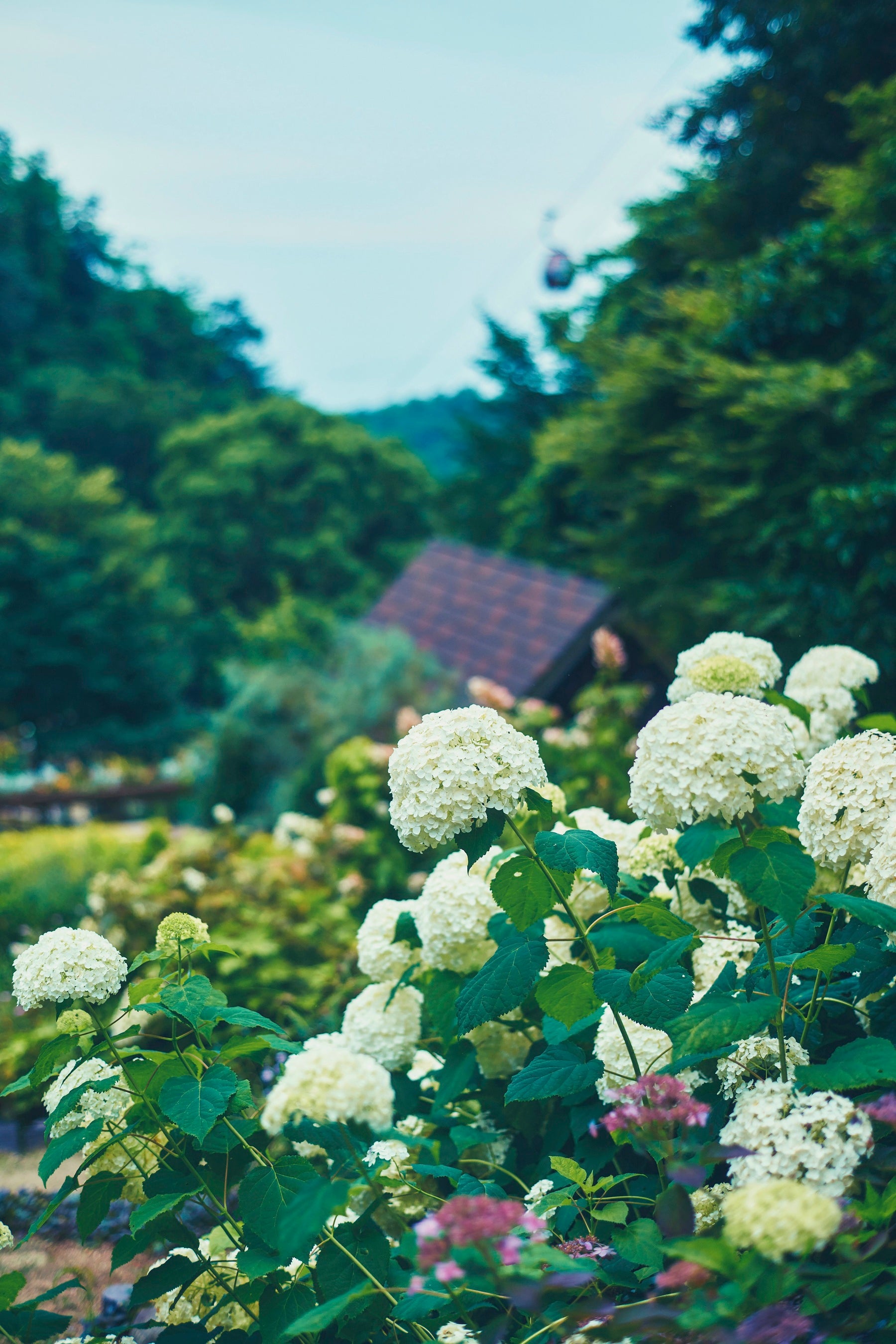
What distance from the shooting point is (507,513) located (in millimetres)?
16094

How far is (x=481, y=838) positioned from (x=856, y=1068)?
515 mm

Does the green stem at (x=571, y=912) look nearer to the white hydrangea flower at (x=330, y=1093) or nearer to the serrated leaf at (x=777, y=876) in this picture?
the serrated leaf at (x=777, y=876)

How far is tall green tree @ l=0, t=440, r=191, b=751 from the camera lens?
53.8 feet

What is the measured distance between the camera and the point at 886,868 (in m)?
1.14

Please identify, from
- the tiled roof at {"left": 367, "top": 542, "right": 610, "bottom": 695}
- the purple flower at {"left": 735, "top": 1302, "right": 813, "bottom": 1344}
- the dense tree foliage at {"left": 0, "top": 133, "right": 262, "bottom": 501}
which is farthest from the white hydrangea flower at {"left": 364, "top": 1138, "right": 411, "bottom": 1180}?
the dense tree foliage at {"left": 0, "top": 133, "right": 262, "bottom": 501}

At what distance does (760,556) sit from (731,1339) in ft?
20.8

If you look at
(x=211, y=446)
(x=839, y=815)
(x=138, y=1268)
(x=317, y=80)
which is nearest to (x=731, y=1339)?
(x=839, y=815)

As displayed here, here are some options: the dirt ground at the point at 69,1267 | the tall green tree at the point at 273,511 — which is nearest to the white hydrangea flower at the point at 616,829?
the dirt ground at the point at 69,1267

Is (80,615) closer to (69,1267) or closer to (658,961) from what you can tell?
(69,1267)

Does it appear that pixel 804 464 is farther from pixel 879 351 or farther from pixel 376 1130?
pixel 376 1130

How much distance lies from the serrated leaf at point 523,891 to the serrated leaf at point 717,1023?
216 millimetres

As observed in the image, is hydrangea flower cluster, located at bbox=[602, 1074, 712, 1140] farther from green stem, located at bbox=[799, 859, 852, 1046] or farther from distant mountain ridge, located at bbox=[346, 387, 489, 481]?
distant mountain ridge, located at bbox=[346, 387, 489, 481]

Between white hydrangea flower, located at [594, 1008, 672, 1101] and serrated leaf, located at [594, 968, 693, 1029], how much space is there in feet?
0.46

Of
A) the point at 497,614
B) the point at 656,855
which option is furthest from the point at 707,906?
the point at 497,614
